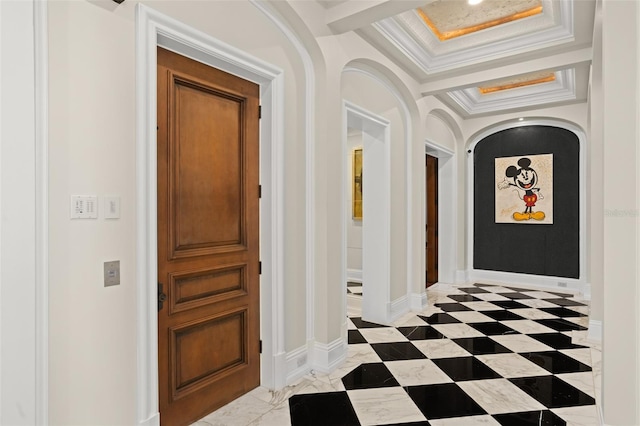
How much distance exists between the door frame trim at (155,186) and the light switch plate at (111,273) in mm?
96

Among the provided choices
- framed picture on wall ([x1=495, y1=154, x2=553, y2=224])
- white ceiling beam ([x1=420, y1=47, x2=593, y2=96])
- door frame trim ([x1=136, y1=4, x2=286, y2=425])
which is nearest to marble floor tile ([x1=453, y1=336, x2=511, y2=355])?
door frame trim ([x1=136, y1=4, x2=286, y2=425])

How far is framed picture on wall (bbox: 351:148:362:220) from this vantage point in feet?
23.1

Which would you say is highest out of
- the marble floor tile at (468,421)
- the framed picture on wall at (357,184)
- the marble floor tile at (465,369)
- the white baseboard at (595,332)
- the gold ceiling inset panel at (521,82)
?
the gold ceiling inset panel at (521,82)

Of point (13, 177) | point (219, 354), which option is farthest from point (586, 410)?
point (13, 177)

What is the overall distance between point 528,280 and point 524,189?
5.23 feet

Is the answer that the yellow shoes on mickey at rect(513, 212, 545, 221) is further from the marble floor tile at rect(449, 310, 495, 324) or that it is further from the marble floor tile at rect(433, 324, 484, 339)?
the marble floor tile at rect(433, 324, 484, 339)

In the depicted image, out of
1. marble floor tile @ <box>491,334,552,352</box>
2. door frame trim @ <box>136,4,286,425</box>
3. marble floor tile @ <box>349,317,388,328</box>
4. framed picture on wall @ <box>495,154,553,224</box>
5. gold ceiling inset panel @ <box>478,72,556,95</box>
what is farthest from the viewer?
framed picture on wall @ <box>495,154,553,224</box>

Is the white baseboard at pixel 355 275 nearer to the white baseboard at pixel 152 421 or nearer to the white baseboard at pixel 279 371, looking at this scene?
the white baseboard at pixel 279 371

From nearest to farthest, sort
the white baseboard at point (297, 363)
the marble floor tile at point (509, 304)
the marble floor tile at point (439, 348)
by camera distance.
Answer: the white baseboard at point (297, 363) < the marble floor tile at point (439, 348) < the marble floor tile at point (509, 304)

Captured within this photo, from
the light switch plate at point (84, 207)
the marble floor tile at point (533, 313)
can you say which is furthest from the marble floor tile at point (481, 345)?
the light switch plate at point (84, 207)

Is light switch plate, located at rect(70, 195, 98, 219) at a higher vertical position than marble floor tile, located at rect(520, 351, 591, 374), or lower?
higher

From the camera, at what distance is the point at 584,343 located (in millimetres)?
3600

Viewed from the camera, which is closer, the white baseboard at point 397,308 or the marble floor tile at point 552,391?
the marble floor tile at point 552,391

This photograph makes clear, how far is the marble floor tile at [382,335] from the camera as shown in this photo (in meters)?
3.72
